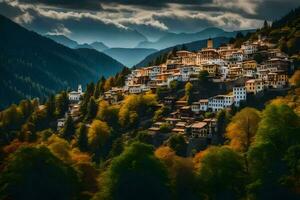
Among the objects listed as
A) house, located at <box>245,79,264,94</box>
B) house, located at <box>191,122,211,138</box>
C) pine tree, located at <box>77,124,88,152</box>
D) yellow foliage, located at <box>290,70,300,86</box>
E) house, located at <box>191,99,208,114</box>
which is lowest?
pine tree, located at <box>77,124,88,152</box>

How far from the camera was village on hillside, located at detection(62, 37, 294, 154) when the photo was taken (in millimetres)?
82125

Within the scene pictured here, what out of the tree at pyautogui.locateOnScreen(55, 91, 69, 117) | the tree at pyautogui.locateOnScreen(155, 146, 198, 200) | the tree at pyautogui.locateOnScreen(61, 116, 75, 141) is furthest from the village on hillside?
the tree at pyautogui.locateOnScreen(155, 146, 198, 200)

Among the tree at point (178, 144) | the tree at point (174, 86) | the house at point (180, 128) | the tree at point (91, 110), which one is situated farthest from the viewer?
the tree at point (91, 110)

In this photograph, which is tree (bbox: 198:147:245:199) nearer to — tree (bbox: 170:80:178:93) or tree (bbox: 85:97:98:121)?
tree (bbox: 170:80:178:93)

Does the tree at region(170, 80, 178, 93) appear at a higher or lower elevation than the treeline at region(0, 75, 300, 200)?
higher

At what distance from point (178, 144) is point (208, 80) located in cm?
2486

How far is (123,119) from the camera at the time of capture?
91750 millimetres

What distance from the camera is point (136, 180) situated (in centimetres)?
4547

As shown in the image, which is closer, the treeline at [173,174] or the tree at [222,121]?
the treeline at [173,174]

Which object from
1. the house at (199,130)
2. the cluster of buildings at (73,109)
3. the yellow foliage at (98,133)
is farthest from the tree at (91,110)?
the house at (199,130)

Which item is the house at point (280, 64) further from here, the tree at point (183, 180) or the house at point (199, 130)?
the tree at point (183, 180)

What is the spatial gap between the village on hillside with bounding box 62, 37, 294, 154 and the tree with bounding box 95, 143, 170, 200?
28.7 meters

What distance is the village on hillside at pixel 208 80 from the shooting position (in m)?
82.1

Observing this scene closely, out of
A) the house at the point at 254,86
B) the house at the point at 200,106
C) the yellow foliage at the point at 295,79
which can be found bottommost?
the house at the point at 200,106
